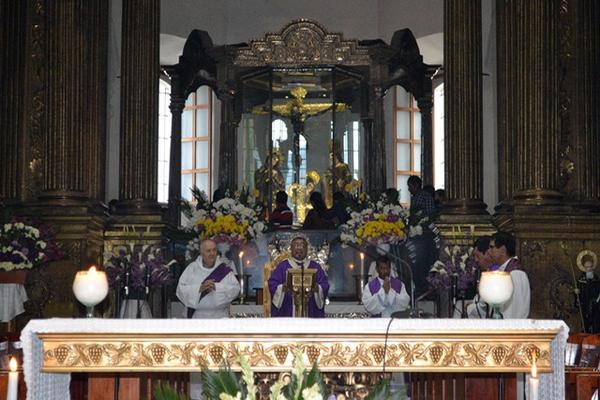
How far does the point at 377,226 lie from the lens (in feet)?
49.7

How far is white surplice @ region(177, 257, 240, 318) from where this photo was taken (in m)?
12.8

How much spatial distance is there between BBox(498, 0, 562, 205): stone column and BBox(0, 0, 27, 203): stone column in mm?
5851

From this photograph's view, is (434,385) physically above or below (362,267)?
below

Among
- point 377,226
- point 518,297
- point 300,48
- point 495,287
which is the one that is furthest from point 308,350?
point 300,48

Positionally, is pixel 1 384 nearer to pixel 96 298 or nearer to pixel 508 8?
pixel 96 298

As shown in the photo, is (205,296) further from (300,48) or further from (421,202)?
(300,48)

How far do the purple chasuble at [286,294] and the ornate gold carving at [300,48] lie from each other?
690cm

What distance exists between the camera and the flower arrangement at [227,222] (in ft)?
50.6

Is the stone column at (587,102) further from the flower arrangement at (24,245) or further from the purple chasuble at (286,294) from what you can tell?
the flower arrangement at (24,245)

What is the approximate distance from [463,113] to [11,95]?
18.1 ft

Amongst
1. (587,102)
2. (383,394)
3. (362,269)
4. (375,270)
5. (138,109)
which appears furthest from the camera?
(138,109)

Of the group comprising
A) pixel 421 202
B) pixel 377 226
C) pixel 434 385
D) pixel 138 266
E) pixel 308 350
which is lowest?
pixel 434 385

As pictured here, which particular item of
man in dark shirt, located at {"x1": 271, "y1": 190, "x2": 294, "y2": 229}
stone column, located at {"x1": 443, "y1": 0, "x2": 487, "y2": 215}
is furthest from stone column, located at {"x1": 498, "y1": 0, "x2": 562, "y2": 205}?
man in dark shirt, located at {"x1": 271, "y1": 190, "x2": 294, "y2": 229}

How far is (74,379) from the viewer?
32.7 feet
